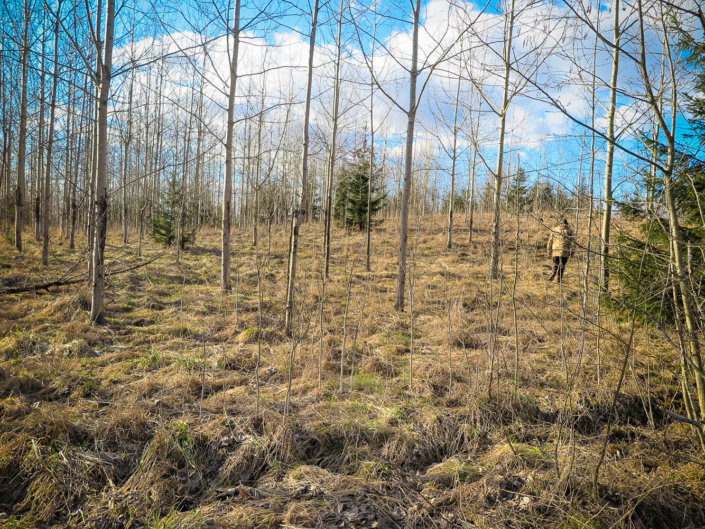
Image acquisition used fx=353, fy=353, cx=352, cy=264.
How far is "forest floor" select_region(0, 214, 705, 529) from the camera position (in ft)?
7.85

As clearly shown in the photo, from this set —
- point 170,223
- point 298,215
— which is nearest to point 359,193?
point 170,223

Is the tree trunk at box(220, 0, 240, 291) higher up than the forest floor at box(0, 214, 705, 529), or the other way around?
the tree trunk at box(220, 0, 240, 291)

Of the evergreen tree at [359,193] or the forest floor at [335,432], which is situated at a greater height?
the evergreen tree at [359,193]

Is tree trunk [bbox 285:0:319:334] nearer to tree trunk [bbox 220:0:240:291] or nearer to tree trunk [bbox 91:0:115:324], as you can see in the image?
tree trunk [bbox 220:0:240:291]

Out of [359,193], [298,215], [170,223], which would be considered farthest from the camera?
[359,193]

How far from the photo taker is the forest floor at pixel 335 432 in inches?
94.2

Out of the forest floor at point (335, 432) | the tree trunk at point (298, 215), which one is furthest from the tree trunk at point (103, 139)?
the tree trunk at point (298, 215)

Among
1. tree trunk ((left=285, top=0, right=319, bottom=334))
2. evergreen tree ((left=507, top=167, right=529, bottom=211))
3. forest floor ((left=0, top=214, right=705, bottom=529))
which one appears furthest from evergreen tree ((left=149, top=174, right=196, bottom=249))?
evergreen tree ((left=507, top=167, right=529, bottom=211))

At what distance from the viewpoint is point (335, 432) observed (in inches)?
125

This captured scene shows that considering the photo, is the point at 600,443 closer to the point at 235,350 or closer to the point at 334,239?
the point at 235,350

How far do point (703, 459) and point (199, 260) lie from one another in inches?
508

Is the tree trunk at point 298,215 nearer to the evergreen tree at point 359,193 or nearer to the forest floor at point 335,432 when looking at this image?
the forest floor at point 335,432

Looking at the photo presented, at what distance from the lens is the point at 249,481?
275 cm

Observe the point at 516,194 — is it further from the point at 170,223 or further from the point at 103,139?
the point at 170,223
